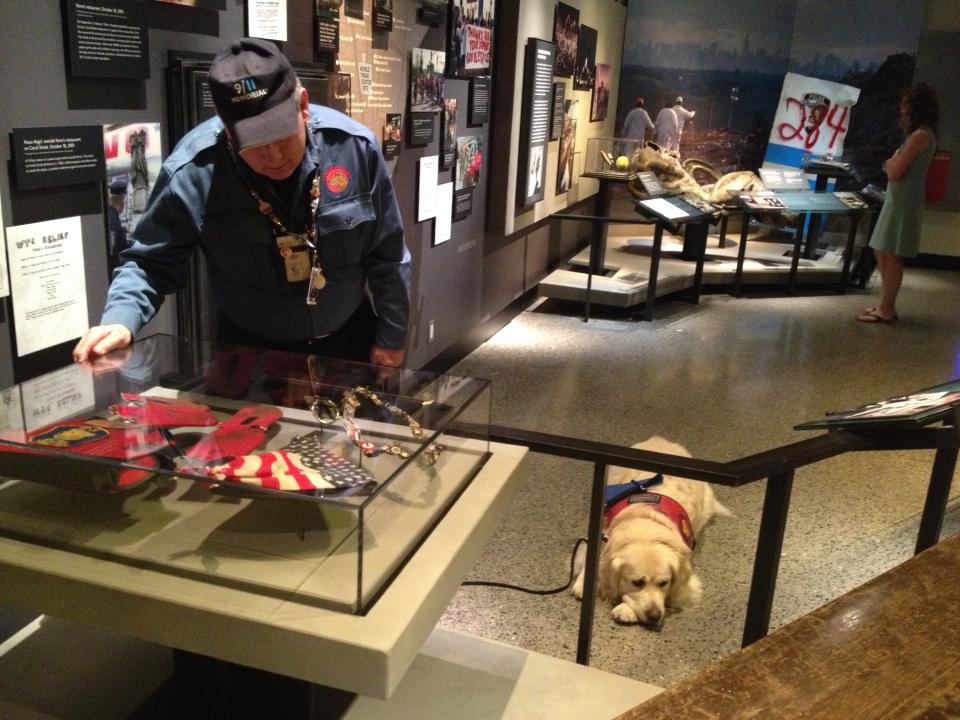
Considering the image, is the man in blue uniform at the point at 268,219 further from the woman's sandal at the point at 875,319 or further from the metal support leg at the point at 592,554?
the woman's sandal at the point at 875,319

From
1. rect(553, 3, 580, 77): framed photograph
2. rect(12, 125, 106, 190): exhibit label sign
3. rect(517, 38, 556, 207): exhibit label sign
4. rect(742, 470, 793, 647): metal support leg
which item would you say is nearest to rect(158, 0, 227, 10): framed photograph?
rect(12, 125, 106, 190): exhibit label sign

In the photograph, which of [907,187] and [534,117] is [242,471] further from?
[907,187]

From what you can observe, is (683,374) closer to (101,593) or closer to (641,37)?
(101,593)

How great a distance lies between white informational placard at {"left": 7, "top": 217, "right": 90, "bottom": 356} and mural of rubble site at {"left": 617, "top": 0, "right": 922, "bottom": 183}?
9157 millimetres

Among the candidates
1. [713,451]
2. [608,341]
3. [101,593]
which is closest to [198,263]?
[101,593]

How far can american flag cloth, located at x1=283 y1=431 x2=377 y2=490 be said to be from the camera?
1146 mm

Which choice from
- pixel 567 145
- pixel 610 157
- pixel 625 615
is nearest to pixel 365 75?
pixel 625 615

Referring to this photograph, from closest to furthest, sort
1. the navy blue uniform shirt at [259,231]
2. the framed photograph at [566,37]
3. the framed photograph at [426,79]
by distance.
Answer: the navy blue uniform shirt at [259,231] → the framed photograph at [426,79] → the framed photograph at [566,37]

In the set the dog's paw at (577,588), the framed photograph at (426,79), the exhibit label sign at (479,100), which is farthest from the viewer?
the exhibit label sign at (479,100)

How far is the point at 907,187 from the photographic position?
22.6 ft

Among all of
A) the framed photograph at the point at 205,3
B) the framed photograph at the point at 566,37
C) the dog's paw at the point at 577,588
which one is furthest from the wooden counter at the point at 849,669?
the framed photograph at the point at 566,37

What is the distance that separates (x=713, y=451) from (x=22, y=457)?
3.70 metres

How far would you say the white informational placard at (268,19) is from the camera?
9.37 feet

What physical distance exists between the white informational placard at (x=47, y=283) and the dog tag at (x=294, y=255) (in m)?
0.61
